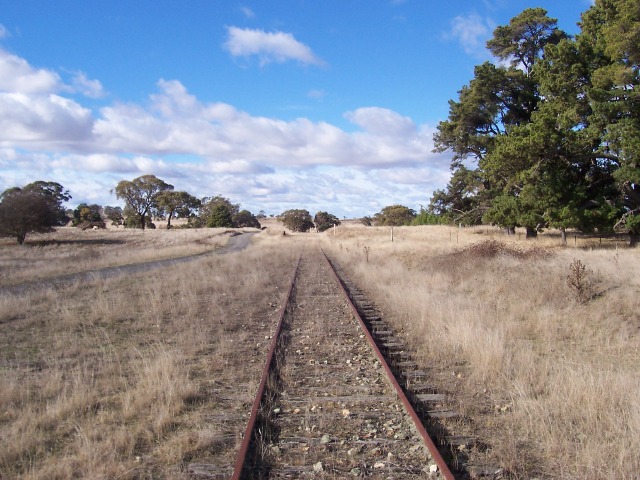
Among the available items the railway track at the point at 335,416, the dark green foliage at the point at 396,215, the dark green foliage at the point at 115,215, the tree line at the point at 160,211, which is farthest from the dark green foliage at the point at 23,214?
the dark green foliage at the point at 115,215

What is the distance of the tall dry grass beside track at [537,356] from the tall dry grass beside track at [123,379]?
2787mm

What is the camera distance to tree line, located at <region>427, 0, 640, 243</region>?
2394 cm

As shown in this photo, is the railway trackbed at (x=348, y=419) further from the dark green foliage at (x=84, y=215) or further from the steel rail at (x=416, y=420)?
the dark green foliage at (x=84, y=215)

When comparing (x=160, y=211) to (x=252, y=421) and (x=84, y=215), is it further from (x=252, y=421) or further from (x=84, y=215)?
(x=252, y=421)

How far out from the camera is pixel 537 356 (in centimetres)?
774

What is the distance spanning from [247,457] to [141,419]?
1.60 meters

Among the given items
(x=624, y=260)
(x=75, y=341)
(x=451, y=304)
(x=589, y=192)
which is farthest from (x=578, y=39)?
→ (x=75, y=341)

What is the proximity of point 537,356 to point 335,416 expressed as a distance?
385 cm

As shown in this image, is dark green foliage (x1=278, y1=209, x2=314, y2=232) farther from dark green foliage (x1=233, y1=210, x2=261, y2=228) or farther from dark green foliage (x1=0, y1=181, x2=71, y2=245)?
dark green foliage (x1=0, y1=181, x2=71, y2=245)

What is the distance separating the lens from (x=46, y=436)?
5.02 m

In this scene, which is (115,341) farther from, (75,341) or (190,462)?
(190,462)

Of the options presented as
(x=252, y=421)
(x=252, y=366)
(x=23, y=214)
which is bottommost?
(x=252, y=366)

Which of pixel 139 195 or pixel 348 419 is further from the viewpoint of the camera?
pixel 139 195

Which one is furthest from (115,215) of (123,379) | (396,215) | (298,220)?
(123,379)
